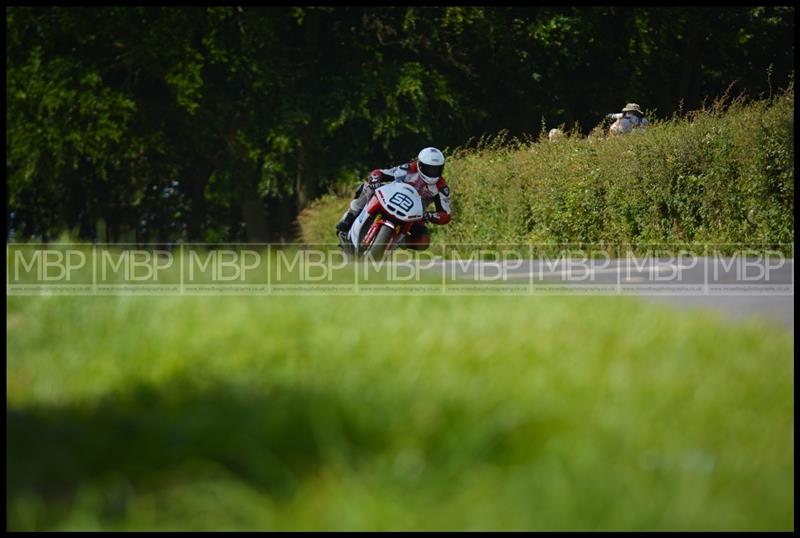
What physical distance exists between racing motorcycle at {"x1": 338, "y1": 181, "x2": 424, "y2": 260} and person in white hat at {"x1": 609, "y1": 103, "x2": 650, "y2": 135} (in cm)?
336

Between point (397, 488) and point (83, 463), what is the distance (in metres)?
1.09

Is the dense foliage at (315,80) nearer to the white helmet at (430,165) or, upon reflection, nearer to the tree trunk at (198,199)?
the tree trunk at (198,199)

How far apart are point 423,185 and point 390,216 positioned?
73 cm

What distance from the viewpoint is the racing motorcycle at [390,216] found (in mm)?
13570

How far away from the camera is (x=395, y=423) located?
13.7ft

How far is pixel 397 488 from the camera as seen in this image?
360cm

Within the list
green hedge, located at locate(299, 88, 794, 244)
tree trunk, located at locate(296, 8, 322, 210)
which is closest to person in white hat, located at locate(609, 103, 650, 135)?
green hedge, located at locate(299, 88, 794, 244)

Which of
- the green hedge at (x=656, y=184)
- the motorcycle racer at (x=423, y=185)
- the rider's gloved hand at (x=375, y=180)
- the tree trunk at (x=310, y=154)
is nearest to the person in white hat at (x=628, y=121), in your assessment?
the green hedge at (x=656, y=184)

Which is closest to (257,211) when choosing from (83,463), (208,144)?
(208,144)

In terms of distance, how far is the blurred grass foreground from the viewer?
3471 millimetres

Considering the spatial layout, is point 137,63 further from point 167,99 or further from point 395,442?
point 395,442

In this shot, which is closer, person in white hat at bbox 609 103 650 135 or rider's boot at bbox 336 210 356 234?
rider's boot at bbox 336 210 356 234

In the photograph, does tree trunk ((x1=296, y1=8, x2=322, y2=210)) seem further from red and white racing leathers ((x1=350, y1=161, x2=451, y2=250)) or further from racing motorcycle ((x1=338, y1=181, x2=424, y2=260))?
racing motorcycle ((x1=338, y1=181, x2=424, y2=260))

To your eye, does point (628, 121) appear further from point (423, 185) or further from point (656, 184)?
point (423, 185)
